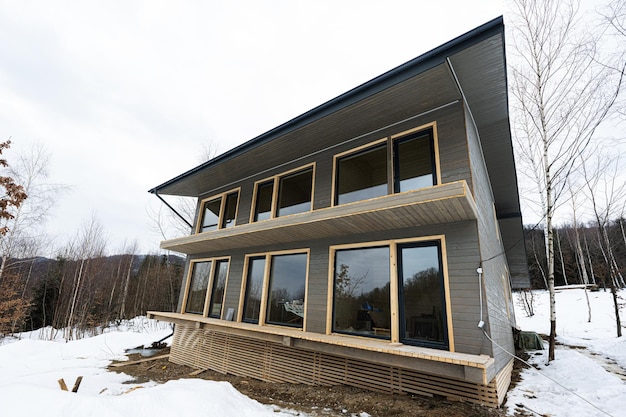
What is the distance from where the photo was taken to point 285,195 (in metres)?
7.57

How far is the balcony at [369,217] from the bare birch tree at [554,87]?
4.85 m

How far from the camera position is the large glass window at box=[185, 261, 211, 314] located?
28.5 ft

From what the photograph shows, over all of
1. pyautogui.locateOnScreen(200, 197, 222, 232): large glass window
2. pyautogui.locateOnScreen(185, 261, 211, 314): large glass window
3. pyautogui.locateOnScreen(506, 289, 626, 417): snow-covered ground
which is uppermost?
pyautogui.locateOnScreen(200, 197, 222, 232): large glass window

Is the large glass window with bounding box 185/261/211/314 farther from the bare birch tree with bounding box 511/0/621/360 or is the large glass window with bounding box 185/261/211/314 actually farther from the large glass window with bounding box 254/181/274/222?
the bare birch tree with bounding box 511/0/621/360

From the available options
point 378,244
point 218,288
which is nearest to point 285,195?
point 378,244

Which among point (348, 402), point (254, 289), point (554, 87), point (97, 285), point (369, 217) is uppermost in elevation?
point (554, 87)

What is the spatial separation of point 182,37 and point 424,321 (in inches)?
546

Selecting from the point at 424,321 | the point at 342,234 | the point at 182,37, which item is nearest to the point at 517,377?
the point at 424,321

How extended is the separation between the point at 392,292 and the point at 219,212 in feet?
22.6

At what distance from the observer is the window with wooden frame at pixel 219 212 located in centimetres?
912

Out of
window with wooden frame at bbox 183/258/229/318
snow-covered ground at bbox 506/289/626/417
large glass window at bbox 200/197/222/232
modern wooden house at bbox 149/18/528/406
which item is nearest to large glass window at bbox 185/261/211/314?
window with wooden frame at bbox 183/258/229/318

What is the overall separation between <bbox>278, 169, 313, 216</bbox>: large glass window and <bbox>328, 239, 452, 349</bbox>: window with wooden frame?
1851 mm

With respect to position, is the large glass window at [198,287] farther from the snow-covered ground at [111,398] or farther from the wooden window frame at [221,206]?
the snow-covered ground at [111,398]

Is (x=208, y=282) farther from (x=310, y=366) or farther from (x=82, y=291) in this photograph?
(x=82, y=291)
